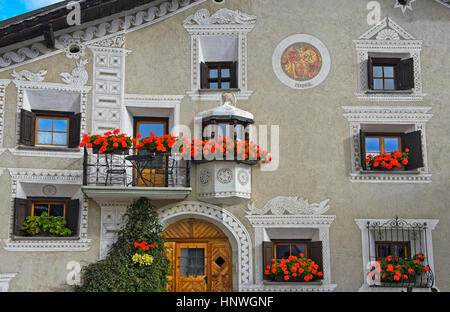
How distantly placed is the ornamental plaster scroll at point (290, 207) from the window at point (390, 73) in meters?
3.16

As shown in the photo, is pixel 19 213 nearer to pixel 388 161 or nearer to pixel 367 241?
pixel 367 241

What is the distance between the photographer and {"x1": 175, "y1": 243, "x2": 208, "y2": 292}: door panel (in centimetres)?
1425

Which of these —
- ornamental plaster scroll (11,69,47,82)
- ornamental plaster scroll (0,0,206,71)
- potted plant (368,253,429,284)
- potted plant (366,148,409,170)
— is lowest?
potted plant (368,253,429,284)

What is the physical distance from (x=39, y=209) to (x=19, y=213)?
0.59 m

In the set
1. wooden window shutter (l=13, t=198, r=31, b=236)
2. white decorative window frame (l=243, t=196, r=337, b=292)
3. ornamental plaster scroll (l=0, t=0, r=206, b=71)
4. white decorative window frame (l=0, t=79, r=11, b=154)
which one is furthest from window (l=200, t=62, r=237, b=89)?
wooden window shutter (l=13, t=198, r=31, b=236)

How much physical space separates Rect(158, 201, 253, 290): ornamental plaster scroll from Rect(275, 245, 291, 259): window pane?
80 centimetres

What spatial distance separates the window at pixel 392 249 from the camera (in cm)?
1443

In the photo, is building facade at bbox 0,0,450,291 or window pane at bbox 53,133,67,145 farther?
window pane at bbox 53,133,67,145

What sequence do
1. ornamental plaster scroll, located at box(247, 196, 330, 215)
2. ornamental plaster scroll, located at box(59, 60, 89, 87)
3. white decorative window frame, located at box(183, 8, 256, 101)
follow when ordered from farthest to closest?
white decorative window frame, located at box(183, 8, 256, 101) → ornamental plaster scroll, located at box(59, 60, 89, 87) → ornamental plaster scroll, located at box(247, 196, 330, 215)

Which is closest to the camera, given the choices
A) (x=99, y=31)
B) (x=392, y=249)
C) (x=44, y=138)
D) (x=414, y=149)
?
(x=44, y=138)

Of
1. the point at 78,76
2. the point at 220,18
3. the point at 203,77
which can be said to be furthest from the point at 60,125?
the point at 220,18

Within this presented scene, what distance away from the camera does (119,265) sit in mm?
13281

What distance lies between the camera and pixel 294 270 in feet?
44.8

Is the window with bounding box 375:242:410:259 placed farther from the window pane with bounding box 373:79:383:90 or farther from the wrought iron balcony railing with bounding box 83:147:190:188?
the wrought iron balcony railing with bounding box 83:147:190:188
